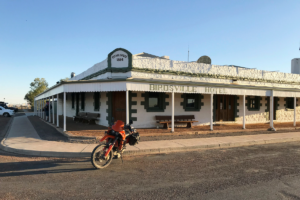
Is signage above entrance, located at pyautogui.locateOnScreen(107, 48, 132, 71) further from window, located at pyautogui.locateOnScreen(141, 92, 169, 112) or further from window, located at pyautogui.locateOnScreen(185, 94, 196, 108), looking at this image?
window, located at pyautogui.locateOnScreen(185, 94, 196, 108)

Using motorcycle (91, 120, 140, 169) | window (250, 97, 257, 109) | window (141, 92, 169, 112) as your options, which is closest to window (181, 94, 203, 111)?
window (141, 92, 169, 112)

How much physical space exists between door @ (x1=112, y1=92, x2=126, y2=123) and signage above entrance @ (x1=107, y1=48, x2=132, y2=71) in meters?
1.67

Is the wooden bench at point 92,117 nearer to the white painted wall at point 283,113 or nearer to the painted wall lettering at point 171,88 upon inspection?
the painted wall lettering at point 171,88

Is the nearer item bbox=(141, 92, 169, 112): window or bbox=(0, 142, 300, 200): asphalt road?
bbox=(0, 142, 300, 200): asphalt road

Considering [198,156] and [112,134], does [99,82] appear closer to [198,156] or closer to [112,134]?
[112,134]

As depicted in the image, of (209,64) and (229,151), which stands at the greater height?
(209,64)

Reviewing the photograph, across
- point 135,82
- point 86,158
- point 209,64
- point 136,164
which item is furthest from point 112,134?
point 209,64

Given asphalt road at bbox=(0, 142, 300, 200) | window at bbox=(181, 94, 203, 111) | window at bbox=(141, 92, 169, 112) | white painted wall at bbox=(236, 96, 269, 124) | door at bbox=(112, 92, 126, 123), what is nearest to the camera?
asphalt road at bbox=(0, 142, 300, 200)

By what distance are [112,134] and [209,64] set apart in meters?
11.4

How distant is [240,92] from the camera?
13.5 metres

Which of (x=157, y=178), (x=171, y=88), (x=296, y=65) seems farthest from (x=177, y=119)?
(x=296, y=65)

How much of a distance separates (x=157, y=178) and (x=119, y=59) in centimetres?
909

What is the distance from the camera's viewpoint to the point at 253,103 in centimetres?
1769

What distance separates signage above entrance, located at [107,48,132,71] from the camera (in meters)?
12.6
